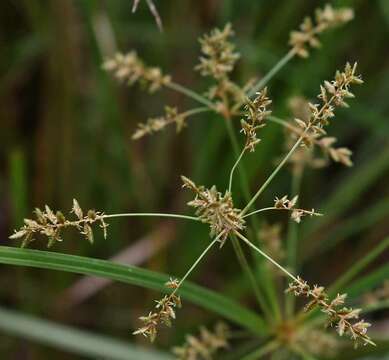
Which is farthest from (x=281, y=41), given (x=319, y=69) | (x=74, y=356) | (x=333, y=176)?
(x=74, y=356)

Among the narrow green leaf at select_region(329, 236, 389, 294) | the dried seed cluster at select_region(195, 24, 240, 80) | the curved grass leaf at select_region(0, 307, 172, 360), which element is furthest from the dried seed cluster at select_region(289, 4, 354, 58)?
the curved grass leaf at select_region(0, 307, 172, 360)

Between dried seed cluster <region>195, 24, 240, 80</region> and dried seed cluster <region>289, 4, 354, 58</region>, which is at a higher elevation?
dried seed cluster <region>289, 4, 354, 58</region>

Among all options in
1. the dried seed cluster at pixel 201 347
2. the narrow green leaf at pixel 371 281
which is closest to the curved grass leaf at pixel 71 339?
the dried seed cluster at pixel 201 347

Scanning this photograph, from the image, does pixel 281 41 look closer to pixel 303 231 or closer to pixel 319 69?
pixel 319 69

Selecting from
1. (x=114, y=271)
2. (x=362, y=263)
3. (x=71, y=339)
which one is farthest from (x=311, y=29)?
(x=71, y=339)

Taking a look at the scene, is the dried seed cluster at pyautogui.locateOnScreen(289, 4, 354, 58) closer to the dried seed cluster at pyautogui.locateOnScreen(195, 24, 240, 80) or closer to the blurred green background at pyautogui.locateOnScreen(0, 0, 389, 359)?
the dried seed cluster at pyautogui.locateOnScreen(195, 24, 240, 80)

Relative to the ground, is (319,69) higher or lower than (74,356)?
higher

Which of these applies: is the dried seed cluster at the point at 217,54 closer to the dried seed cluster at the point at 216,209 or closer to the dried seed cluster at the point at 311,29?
the dried seed cluster at the point at 311,29
